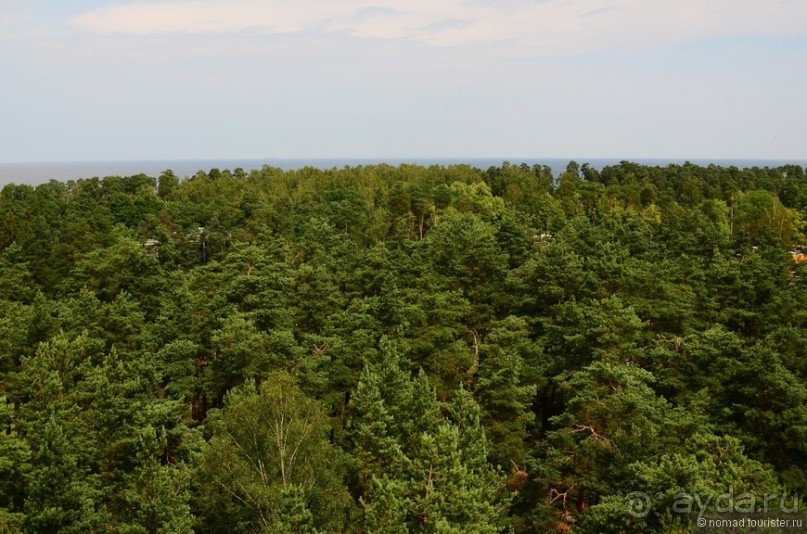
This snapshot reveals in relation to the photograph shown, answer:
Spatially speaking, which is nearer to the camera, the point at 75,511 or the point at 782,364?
the point at 75,511

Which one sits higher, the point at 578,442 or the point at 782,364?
the point at 782,364

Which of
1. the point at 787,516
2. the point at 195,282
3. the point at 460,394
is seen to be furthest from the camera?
the point at 195,282

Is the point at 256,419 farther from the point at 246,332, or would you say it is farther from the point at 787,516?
the point at 787,516

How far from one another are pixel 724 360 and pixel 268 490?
60.8 ft

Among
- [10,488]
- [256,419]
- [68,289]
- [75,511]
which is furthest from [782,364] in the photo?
[68,289]

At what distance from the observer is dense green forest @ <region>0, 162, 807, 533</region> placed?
68.0 feet

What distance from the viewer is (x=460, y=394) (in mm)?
24641

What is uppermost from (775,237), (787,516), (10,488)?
(775,237)

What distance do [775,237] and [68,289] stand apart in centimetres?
5416

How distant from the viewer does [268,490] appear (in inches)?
802

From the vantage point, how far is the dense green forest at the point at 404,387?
20734 mm

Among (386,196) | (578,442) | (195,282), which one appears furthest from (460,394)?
(386,196)

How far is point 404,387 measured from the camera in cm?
2714

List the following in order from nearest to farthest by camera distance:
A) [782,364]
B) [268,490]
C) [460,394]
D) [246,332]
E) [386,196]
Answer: [268,490] < [460,394] < [782,364] < [246,332] < [386,196]
